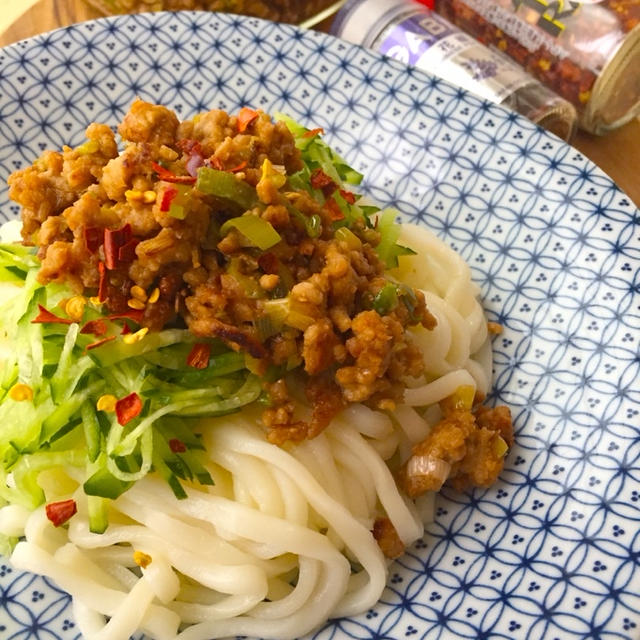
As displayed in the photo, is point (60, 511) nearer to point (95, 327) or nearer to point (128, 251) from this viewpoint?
point (95, 327)

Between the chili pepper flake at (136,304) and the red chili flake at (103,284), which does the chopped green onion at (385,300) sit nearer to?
the chili pepper flake at (136,304)

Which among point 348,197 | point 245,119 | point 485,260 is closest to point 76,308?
point 245,119

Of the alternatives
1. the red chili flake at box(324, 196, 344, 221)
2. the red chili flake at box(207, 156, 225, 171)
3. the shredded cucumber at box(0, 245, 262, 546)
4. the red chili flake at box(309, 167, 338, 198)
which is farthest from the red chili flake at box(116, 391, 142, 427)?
the red chili flake at box(309, 167, 338, 198)

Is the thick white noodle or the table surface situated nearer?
the thick white noodle

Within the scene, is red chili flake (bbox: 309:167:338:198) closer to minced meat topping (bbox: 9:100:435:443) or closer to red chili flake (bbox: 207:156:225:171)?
minced meat topping (bbox: 9:100:435:443)

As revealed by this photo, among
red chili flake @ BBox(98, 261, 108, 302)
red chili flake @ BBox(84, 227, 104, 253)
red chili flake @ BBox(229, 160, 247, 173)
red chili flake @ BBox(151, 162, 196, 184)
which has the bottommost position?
red chili flake @ BBox(98, 261, 108, 302)

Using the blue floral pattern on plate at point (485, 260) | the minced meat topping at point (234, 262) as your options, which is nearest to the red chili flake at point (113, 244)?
the minced meat topping at point (234, 262)

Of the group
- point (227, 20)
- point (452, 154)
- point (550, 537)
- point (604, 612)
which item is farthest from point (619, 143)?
point (604, 612)
